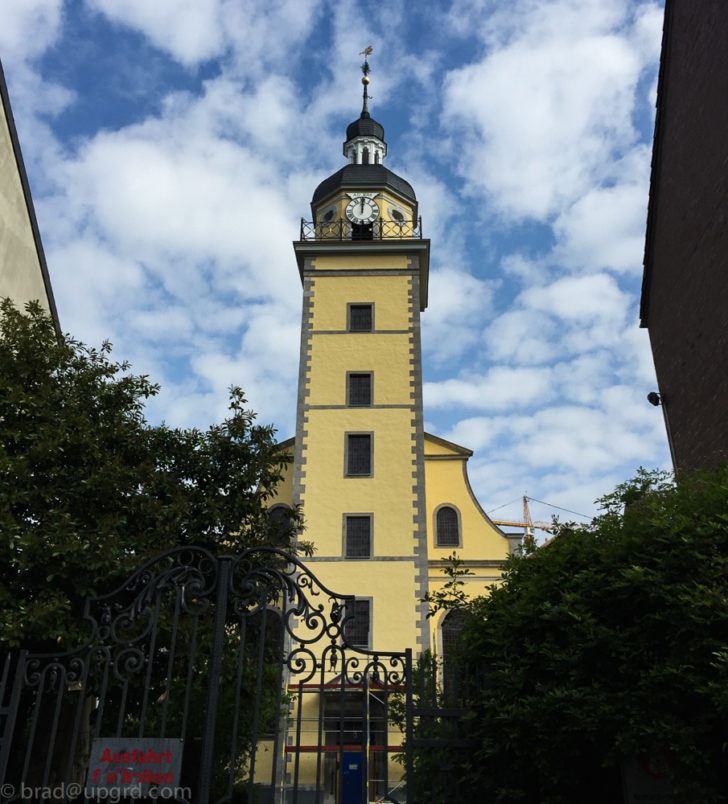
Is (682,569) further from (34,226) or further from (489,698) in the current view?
(34,226)

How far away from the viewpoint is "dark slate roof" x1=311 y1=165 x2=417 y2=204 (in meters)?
28.0

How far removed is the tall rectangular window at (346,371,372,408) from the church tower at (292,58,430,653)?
4 cm

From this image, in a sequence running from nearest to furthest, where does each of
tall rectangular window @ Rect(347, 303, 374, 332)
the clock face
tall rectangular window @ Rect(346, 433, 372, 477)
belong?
tall rectangular window @ Rect(346, 433, 372, 477) → tall rectangular window @ Rect(347, 303, 374, 332) → the clock face

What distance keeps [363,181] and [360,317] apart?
652cm

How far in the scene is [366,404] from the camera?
23.4 m

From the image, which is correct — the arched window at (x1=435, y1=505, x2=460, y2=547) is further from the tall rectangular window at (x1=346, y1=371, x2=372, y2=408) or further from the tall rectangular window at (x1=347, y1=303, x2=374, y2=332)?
the tall rectangular window at (x1=347, y1=303, x2=374, y2=332)

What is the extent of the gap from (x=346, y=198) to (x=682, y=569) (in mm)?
24177

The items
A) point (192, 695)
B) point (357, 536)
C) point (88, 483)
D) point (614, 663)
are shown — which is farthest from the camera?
point (357, 536)

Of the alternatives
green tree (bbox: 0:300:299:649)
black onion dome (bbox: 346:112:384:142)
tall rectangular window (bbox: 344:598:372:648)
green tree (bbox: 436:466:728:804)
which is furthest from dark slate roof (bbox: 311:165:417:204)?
green tree (bbox: 436:466:728:804)

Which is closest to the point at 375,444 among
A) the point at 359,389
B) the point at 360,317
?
the point at 359,389

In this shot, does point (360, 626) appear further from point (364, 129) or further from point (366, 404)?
point (364, 129)

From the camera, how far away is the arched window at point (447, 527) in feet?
79.1

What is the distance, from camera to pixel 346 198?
27781mm

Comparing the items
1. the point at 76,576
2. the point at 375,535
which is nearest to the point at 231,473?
the point at 76,576
